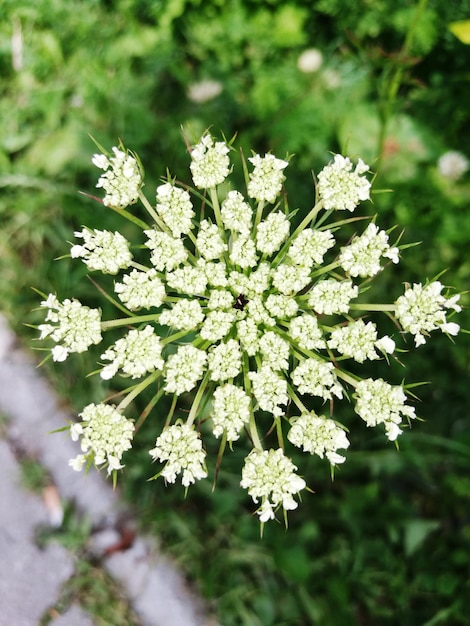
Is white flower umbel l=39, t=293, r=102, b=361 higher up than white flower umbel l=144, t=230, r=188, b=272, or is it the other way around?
white flower umbel l=144, t=230, r=188, b=272

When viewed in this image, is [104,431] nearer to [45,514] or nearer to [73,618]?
[45,514]

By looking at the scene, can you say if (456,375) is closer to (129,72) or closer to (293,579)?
(293,579)

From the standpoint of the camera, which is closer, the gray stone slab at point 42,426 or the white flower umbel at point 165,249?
the white flower umbel at point 165,249

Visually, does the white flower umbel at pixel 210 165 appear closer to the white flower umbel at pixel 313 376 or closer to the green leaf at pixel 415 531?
the white flower umbel at pixel 313 376

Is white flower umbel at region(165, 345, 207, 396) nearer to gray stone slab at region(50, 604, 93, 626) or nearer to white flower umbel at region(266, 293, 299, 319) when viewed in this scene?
white flower umbel at region(266, 293, 299, 319)

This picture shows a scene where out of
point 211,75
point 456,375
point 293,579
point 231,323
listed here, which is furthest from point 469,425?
point 211,75

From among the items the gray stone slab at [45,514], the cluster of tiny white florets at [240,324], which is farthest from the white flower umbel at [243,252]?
the gray stone slab at [45,514]

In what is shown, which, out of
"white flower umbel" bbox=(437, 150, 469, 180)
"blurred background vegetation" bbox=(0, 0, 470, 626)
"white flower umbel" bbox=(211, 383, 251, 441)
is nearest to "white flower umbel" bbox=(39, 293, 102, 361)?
"white flower umbel" bbox=(211, 383, 251, 441)
